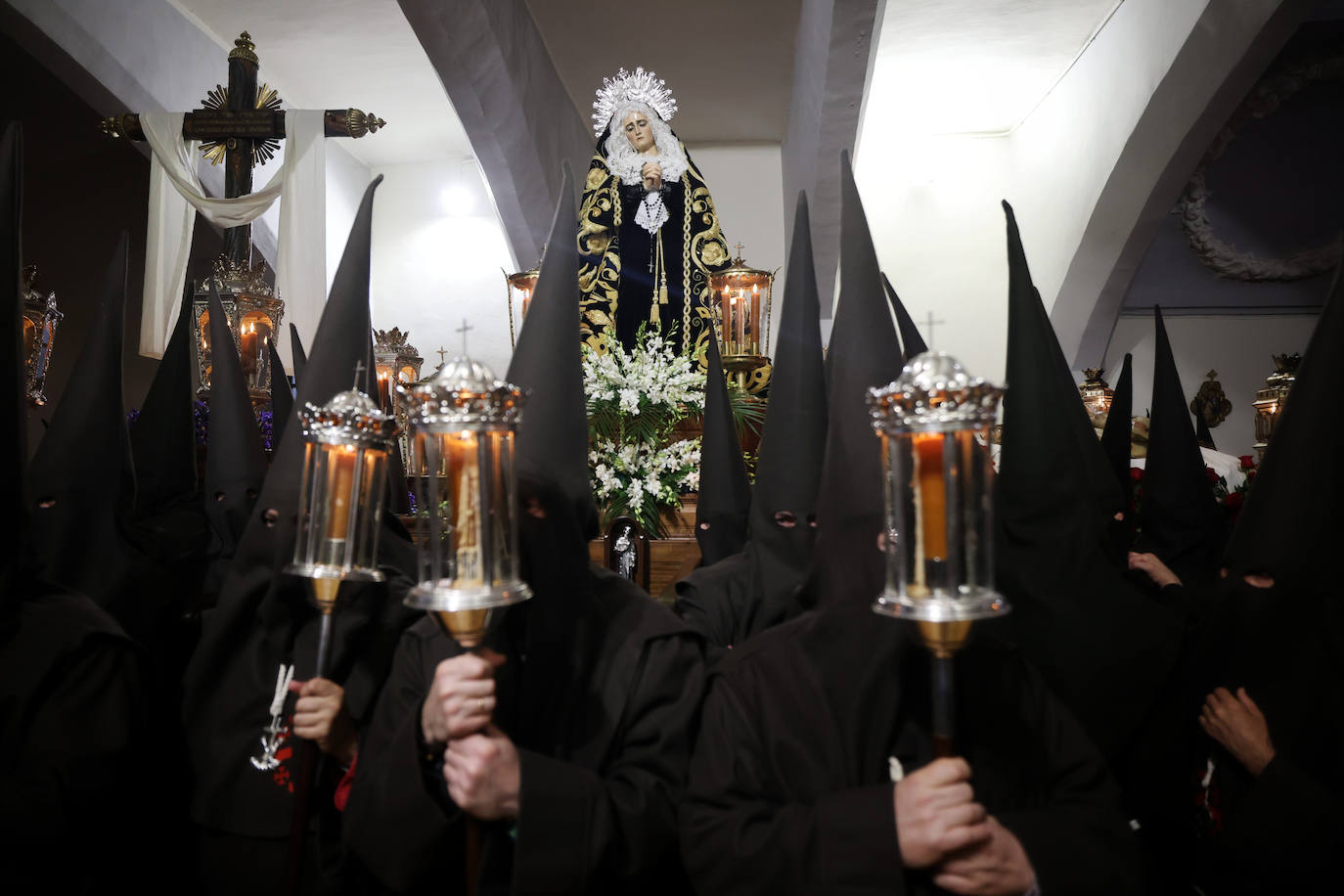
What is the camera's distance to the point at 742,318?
546 centimetres

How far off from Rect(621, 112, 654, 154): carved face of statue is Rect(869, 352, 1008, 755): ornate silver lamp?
585 cm

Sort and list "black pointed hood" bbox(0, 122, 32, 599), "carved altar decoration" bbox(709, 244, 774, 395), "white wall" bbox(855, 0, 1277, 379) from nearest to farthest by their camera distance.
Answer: "black pointed hood" bbox(0, 122, 32, 599) → "carved altar decoration" bbox(709, 244, 774, 395) → "white wall" bbox(855, 0, 1277, 379)

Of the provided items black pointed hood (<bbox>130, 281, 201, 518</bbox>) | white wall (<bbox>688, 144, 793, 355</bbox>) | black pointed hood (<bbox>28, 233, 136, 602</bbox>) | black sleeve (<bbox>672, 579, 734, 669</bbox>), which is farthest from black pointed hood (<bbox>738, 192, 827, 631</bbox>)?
white wall (<bbox>688, 144, 793, 355</bbox>)

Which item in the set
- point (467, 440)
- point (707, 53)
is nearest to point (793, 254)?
point (467, 440)

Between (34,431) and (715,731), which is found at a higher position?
(34,431)

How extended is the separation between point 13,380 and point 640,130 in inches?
207

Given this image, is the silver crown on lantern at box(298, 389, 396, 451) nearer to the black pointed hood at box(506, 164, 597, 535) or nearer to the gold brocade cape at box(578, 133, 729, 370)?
the black pointed hood at box(506, 164, 597, 535)

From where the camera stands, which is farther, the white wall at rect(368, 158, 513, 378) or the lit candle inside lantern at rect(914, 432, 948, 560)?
the white wall at rect(368, 158, 513, 378)

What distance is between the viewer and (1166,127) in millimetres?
8039

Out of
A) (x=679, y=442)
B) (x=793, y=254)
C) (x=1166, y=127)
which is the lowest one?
(x=679, y=442)

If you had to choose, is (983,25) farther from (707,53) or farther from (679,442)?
(679,442)

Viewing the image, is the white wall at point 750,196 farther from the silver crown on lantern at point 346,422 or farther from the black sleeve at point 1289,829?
the silver crown on lantern at point 346,422

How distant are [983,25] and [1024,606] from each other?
8165 mm

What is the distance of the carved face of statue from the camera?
6.92 m
